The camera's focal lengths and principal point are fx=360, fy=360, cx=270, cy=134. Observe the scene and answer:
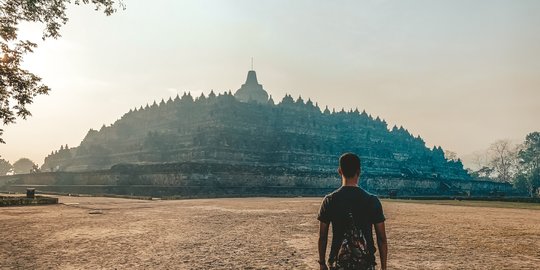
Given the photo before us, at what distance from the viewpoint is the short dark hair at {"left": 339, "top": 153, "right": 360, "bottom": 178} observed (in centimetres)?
323

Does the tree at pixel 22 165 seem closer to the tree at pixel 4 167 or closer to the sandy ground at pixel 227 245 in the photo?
the tree at pixel 4 167

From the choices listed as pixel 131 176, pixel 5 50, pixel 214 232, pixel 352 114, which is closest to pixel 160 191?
pixel 131 176

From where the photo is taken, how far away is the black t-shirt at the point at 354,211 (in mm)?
3086

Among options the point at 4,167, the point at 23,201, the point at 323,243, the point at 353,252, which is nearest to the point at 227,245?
the point at 323,243

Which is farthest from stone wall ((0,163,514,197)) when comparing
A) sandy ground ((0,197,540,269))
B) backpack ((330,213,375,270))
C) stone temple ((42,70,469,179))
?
backpack ((330,213,375,270))

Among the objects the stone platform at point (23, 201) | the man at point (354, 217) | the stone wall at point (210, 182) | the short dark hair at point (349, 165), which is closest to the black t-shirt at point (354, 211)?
the man at point (354, 217)

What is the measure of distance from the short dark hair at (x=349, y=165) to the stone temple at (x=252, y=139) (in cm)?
3918

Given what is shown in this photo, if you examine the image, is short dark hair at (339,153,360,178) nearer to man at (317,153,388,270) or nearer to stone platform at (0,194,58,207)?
man at (317,153,388,270)

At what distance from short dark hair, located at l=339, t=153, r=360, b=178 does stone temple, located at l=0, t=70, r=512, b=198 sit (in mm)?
28709

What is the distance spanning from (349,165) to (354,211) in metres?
0.41

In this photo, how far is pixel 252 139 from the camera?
160 feet

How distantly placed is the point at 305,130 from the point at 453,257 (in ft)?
175

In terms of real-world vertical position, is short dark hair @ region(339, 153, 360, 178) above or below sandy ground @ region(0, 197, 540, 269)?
above

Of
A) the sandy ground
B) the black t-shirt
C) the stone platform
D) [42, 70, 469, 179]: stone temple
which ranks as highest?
[42, 70, 469, 179]: stone temple
